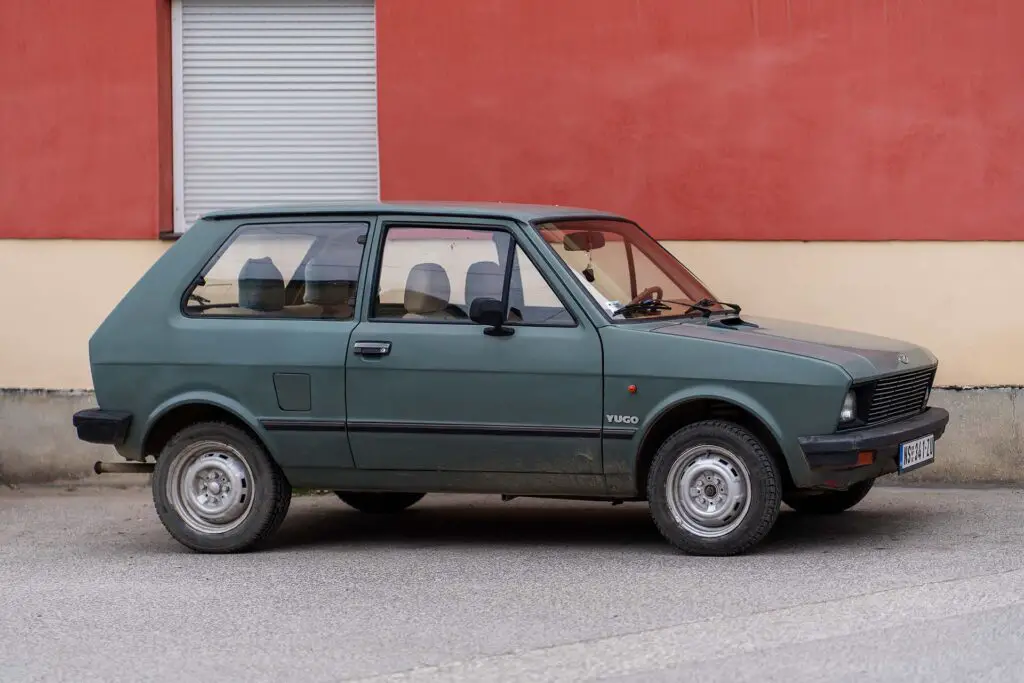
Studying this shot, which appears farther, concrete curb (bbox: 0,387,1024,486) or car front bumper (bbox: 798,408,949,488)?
concrete curb (bbox: 0,387,1024,486)

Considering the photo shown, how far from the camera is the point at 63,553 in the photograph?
8875 millimetres

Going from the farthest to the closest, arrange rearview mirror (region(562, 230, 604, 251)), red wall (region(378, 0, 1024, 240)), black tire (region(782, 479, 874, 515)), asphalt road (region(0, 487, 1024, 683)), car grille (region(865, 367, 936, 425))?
red wall (region(378, 0, 1024, 240))
black tire (region(782, 479, 874, 515))
rearview mirror (region(562, 230, 604, 251))
car grille (region(865, 367, 936, 425))
asphalt road (region(0, 487, 1024, 683))

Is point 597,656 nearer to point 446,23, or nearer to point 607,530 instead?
point 607,530

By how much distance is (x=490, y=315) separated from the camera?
318 inches

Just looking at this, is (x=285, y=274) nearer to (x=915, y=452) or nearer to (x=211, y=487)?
(x=211, y=487)

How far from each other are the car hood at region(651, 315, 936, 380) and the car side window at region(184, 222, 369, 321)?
1677 mm

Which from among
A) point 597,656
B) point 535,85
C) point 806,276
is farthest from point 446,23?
point 597,656

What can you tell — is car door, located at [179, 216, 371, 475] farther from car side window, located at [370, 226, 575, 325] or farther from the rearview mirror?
the rearview mirror

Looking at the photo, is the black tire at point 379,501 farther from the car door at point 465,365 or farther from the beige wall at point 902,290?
the beige wall at point 902,290

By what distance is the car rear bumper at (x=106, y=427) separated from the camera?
8.66 m

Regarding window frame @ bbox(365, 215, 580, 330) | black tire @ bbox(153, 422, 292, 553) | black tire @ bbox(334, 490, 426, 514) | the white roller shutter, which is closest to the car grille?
window frame @ bbox(365, 215, 580, 330)

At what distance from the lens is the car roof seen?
333 inches

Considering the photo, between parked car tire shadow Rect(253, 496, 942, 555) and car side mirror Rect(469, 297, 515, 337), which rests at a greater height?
car side mirror Rect(469, 297, 515, 337)

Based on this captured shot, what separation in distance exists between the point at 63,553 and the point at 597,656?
3.97 meters
